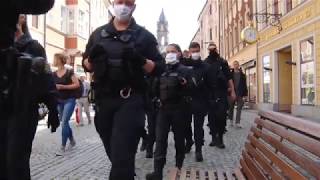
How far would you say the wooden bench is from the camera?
3.08m

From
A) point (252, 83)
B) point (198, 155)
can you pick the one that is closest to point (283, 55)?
point (252, 83)

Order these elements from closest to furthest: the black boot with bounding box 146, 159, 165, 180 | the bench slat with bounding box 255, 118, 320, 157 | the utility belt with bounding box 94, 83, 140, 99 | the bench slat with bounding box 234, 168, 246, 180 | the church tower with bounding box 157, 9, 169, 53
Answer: the bench slat with bounding box 255, 118, 320, 157 < the utility belt with bounding box 94, 83, 140, 99 < the bench slat with bounding box 234, 168, 246, 180 < the black boot with bounding box 146, 159, 165, 180 < the church tower with bounding box 157, 9, 169, 53

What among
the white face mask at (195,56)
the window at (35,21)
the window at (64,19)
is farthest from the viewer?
the window at (64,19)

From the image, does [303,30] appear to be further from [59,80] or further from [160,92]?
[160,92]

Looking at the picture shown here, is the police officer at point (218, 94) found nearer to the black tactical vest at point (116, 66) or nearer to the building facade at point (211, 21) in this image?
the black tactical vest at point (116, 66)

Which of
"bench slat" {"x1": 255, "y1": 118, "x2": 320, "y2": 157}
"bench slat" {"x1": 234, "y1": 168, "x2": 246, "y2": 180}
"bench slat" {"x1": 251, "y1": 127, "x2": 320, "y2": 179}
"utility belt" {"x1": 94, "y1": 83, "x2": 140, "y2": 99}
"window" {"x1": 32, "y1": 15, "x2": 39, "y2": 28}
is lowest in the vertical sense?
"bench slat" {"x1": 234, "y1": 168, "x2": 246, "y2": 180}

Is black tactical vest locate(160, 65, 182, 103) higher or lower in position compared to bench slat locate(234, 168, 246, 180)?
higher

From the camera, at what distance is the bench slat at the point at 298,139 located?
2.99m

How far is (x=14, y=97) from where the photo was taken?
3.31 metres

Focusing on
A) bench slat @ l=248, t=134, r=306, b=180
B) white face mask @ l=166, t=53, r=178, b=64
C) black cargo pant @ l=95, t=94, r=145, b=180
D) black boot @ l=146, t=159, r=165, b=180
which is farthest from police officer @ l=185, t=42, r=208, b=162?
black cargo pant @ l=95, t=94, r=145, b=180

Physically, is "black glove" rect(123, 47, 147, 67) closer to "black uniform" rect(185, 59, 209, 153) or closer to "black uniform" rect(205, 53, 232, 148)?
"black uniform" rect(185, 59, 209, 153)

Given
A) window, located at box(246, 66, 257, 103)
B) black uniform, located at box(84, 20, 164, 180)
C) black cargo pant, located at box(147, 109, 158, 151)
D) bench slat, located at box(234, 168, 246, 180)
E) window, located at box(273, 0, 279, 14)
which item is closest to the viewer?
black uniform, located at box(84, 20, 164, 180)

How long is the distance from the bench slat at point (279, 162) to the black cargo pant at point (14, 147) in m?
1.88

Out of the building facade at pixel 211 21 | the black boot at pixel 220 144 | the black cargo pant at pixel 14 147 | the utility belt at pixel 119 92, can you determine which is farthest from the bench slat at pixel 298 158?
the building facade at pixel 211 21
